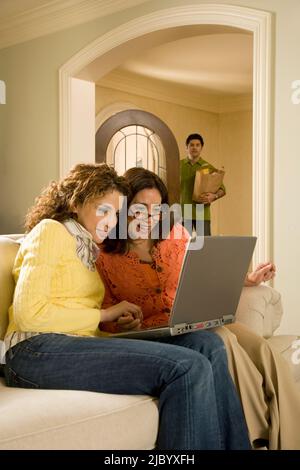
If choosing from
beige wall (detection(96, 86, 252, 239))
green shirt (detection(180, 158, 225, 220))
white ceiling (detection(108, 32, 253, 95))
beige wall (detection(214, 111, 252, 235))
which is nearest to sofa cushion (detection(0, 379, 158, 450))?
green shirt (detection(180, 158, 225, 220))

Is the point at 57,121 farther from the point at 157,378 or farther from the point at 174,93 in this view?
the point at 157,378

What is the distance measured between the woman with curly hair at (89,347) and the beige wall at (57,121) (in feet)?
5.24

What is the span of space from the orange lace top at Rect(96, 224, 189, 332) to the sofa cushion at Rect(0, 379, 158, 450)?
0.49 metres

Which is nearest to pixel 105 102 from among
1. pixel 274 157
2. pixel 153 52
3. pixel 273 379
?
Result: pixel 153 52

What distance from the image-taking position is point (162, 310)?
6.93 ft

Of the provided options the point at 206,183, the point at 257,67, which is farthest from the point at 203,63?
the point at 257,67

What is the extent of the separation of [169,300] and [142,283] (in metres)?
0.11

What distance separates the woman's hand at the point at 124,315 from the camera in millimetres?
1863

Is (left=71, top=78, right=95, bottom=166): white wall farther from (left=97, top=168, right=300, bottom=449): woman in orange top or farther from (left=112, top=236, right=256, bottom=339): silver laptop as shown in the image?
(left=112, top=236, right=256, bottom=339): silver laptop

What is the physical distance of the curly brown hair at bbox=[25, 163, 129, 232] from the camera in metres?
1.90

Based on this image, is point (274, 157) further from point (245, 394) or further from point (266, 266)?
point (245, 394)

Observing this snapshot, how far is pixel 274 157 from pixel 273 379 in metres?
1.73

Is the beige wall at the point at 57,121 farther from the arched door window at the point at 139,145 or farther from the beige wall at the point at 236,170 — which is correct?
the beige wall at the point at 236,170

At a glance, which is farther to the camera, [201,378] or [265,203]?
[265,203]
